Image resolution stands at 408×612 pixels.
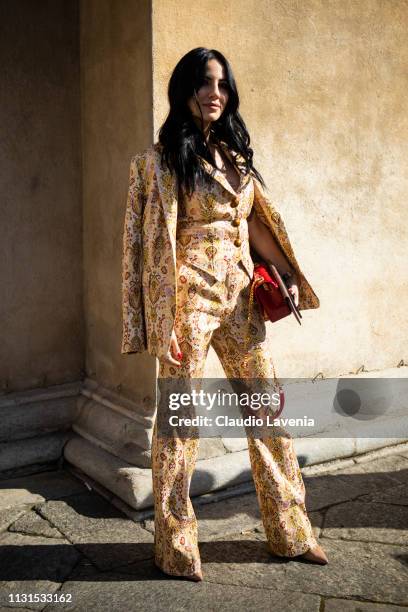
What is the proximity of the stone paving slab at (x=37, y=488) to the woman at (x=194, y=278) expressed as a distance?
109cm

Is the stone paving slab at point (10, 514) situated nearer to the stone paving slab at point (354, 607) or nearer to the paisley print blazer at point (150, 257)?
the paisley print blazer at point (150, 257)

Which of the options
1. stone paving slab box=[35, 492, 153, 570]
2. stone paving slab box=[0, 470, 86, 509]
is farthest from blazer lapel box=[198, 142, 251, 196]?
stone paving slab box=[0, 470, 86, 509]

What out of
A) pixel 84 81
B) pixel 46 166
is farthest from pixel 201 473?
pixel 84 81

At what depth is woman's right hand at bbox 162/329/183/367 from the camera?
9.43 ft

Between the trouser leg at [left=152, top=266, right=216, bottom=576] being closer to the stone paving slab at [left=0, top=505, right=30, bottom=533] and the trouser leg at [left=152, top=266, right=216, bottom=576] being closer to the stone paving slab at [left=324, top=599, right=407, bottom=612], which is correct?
the stone paving slab at [left=324, top=599, right=407, bottom=612]

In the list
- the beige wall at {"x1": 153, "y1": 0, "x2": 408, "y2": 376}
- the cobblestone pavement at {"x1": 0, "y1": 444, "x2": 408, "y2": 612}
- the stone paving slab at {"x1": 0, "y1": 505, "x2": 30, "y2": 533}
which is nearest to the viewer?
the cobblestone pavement at {"x1": 0, "y1": 444, "x2": 408, "y2": 612}

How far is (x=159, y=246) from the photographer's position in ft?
9.71

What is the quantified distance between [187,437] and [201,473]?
38.0 inches

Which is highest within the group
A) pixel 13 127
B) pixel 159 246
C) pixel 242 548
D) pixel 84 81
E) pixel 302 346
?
pixel 84 81

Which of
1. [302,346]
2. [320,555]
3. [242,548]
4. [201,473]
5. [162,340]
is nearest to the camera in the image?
[162,340]

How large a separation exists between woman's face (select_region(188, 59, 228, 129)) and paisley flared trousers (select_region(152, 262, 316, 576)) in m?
0.62

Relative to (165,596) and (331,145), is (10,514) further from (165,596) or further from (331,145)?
(331,145)

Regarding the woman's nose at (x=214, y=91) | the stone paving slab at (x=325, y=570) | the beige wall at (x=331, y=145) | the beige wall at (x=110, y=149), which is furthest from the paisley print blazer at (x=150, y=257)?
the beige wall at (x=331, y=145)

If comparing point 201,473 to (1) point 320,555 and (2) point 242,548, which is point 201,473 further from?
(1) point 320,555
